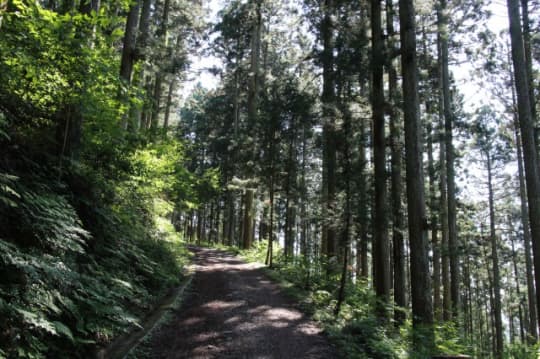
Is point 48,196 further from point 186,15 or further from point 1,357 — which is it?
point 186,15

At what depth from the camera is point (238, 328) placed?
20.6ft

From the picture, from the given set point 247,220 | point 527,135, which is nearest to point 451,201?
point 527,135

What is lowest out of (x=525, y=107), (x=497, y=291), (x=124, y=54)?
(x=497, y=291)

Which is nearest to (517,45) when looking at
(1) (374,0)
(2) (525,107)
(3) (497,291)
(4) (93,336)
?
(2) (525,107)

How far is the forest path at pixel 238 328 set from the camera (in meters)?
5.25

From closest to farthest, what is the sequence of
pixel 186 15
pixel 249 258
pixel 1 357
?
pixel 1 357 → pixel 186 15 → pixel 249 258

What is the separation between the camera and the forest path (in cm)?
525

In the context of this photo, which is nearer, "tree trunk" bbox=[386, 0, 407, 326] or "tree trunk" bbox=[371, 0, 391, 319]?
"tree trunk" bbox=[371, 0, 391, 319]

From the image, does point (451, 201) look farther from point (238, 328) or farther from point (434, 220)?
point (238, 328)

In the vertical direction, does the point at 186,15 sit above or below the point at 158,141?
above

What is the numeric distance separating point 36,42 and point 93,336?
3835 millimetres

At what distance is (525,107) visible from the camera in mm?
8789

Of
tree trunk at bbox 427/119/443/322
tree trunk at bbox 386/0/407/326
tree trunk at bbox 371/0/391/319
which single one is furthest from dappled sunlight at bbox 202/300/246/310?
tree trunk at bbox 427/119/443/322

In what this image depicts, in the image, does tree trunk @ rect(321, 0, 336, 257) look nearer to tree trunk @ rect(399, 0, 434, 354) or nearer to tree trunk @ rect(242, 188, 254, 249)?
tree trunk @ rect(399, 0, 434, 354)
